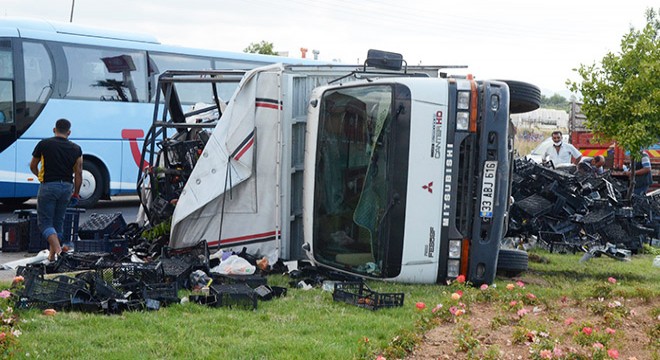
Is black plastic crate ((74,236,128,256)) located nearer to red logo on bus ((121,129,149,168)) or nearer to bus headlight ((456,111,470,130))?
bus headlight ((456,111,470,130))

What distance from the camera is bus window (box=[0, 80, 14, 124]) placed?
1614cm

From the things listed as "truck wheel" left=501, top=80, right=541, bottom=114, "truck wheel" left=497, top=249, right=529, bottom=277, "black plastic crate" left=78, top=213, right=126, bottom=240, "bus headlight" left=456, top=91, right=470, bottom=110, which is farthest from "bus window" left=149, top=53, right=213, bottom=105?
"bus headlight" left=456, top=91, right=470, bottom=110

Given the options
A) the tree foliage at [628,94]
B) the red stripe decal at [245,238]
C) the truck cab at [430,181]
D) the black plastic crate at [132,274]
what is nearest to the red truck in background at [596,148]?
the tree foliage at [628,94]

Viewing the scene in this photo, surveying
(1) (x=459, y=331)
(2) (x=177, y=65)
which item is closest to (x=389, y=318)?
(1) (x=459, y=331)

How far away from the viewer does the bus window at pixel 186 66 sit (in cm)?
1891

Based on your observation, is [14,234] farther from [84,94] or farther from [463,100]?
[84,94]

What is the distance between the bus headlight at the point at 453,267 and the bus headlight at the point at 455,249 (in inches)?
2.0

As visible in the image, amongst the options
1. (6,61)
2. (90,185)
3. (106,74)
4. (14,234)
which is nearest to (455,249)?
(14,234)

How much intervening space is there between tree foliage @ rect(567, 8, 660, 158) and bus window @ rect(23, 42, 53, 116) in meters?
10.2

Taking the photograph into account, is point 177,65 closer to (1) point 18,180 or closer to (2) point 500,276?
(1) point 18,180

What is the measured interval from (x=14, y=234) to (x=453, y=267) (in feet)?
19.7

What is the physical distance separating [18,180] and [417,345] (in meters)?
12.3

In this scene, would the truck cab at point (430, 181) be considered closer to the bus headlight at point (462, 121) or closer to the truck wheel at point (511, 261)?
the bus headlight at point (462, 121)

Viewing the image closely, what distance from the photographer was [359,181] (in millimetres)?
8336
